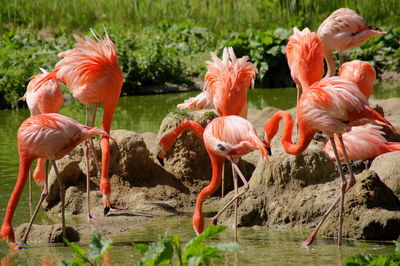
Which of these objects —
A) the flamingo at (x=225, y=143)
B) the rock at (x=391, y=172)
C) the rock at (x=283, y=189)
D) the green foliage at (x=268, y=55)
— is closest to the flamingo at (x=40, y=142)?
the flamingo at (x=225, y=143)

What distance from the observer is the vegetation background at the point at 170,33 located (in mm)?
13844

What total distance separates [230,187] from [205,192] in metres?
1.57

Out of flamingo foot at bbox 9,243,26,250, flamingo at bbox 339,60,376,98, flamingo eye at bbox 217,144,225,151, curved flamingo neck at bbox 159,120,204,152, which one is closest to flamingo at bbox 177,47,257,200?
curved flamingo neck at bbox 159,120,204,152

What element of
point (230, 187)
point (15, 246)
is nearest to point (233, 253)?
point (15, 246)

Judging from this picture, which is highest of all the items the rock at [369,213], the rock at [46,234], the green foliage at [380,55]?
the rock at [369,213]

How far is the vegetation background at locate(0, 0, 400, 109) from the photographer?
13844 mm

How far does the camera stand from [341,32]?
8328 millimetres

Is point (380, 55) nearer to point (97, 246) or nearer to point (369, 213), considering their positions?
point (369, 213)

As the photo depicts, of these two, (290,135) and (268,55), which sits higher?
(290,135)

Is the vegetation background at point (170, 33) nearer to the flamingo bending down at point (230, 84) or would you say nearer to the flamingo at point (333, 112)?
the flamingo bending down at point (230, 84)

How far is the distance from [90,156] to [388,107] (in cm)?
386

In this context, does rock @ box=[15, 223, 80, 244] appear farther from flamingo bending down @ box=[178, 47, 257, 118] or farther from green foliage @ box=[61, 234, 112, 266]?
green foliage @ box=[61, 234, 112, 266]

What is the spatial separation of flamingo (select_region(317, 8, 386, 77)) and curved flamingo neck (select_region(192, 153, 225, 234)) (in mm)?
2647

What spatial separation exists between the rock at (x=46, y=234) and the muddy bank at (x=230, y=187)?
2 cm
